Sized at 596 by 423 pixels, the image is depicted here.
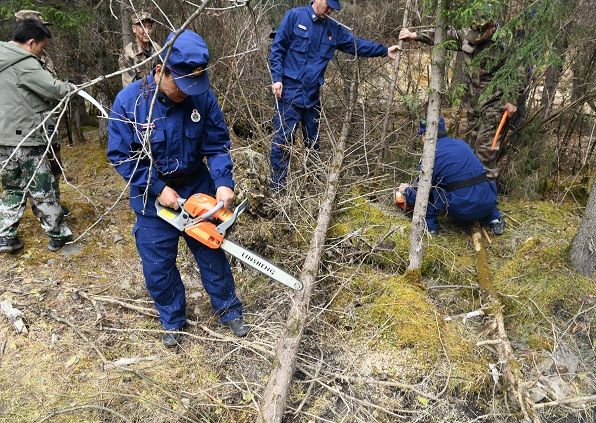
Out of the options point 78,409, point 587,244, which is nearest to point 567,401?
point 587,244

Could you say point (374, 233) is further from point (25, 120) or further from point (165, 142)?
point (25, 120)

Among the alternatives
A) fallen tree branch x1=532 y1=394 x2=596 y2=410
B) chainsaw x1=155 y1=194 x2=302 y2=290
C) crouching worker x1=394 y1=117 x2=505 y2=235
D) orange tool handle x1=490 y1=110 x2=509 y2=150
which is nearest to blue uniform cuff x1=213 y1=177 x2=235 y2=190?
chainsaw x1=155 y1=194 x2=302 y2=290

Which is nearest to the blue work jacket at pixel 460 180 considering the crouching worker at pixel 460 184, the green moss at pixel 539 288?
the crouching worker at pixel 460 184

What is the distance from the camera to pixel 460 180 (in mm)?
4148

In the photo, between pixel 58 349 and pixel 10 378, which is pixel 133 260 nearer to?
pixel 58 349

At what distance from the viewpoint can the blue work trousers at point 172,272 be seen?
118 inches

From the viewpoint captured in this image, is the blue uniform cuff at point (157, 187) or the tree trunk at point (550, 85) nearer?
the blue uniform cuff at point (157, 187)

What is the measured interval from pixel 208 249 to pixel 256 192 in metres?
1.50

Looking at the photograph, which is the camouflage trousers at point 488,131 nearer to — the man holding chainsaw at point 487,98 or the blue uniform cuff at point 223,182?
the man holding chainsaw at point 487,98

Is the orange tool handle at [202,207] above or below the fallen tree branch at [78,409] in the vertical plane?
above

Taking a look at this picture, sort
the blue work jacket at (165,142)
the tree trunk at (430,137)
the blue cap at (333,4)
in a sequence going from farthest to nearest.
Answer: the blue cap at (333,4) < the tree trunk at (430,137) < the blue work jacket at (165,142)

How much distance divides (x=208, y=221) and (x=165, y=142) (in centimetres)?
57

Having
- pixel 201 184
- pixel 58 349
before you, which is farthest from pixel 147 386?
pixel 201 184

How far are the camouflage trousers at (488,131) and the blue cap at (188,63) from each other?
131 inches
